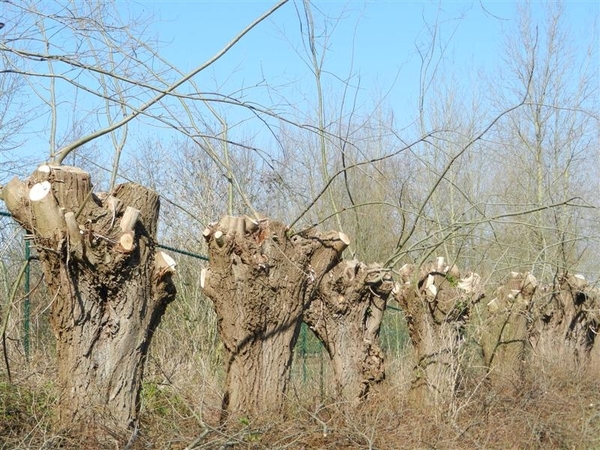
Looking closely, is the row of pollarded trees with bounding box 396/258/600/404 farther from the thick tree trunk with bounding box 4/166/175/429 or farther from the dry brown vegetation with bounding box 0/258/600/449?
the thick tree trunk with bounding box 4/166/175/429

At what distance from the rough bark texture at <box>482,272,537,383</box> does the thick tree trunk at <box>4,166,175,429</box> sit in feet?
26.6

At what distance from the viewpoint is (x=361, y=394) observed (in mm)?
9031

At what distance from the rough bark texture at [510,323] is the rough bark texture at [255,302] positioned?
6547mm

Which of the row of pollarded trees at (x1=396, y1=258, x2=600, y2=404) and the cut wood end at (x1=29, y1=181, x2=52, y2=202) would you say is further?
the row of pollarded trees at (x1=396, y1=258, x2=600, y2=404)

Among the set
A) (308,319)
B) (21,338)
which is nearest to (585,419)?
(308,319)

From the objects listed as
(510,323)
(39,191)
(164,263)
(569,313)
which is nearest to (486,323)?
(510,323)

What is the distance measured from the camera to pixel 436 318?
33.5 feet

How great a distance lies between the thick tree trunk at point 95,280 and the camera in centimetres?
552

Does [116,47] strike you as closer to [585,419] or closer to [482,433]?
[482,433]

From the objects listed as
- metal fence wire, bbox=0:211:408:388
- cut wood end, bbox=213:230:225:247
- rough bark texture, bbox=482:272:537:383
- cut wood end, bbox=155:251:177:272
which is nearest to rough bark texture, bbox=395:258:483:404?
metal fence wire, bbox=0:211:408:388

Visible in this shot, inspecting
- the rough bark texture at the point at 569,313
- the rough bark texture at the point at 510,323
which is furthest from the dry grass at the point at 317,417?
the rough bark texture at the point at 569,313

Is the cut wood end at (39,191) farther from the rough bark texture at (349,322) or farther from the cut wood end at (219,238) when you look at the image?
the rough bark texture at (349,322)

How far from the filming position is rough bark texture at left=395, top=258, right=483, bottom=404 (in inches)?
380

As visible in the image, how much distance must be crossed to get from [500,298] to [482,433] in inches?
228
